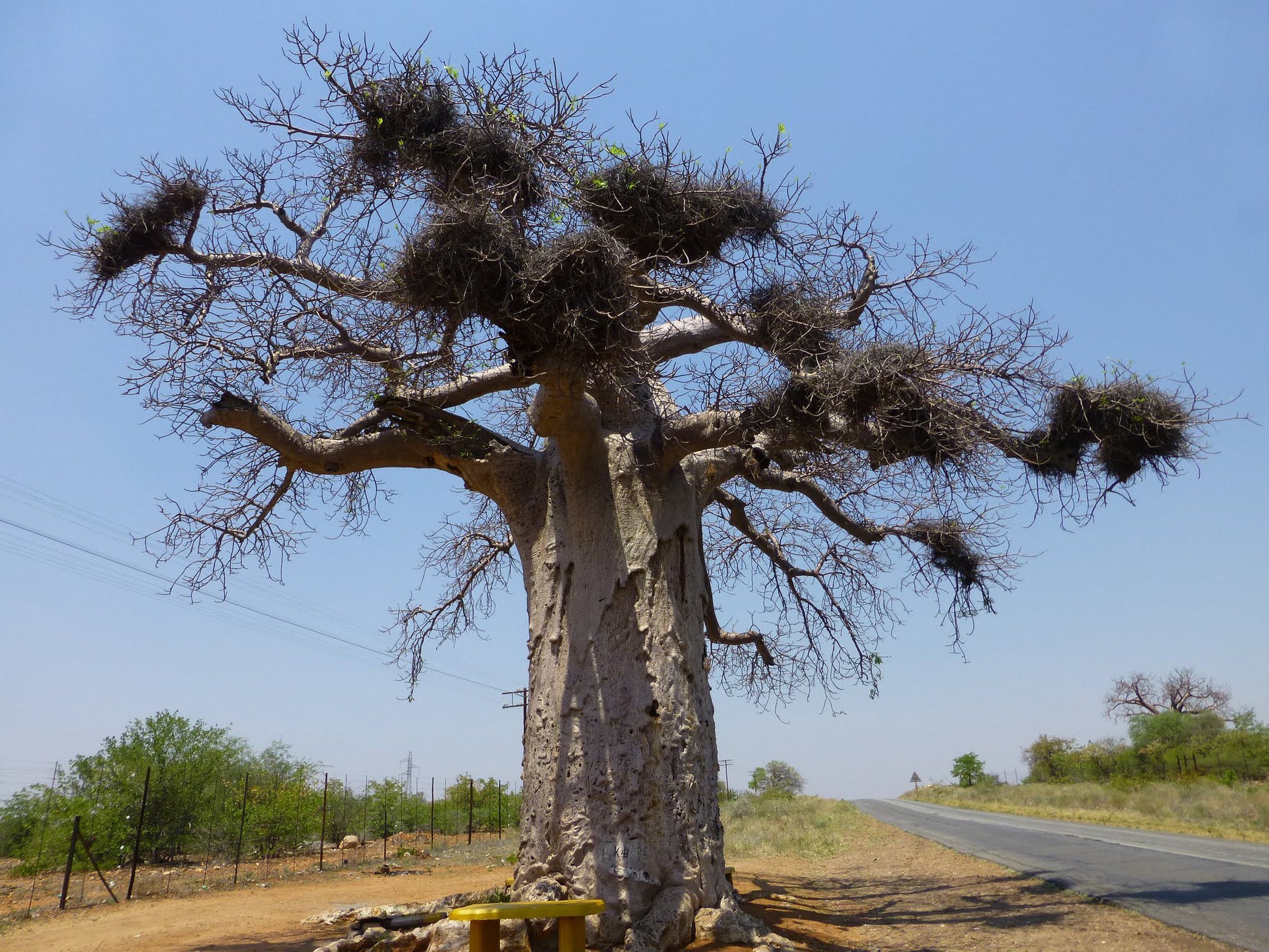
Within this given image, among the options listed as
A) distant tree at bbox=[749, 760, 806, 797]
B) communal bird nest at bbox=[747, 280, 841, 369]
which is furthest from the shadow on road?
distant tree at bbox=[749, 760, 806, 797]

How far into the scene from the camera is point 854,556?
32.7ft

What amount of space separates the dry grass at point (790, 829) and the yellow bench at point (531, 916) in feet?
23.3

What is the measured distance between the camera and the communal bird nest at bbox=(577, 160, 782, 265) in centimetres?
646

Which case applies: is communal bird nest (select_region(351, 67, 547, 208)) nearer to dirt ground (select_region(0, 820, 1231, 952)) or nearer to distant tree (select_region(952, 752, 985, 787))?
dirt ground (select_region(0, 820, 1231, 952))

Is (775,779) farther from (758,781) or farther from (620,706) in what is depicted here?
(620,706)

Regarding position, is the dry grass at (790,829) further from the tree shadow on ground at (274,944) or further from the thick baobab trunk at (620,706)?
the thick baobab trunk at (620,706)

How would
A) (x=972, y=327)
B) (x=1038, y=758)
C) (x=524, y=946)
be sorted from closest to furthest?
(x=524, y=946)
(x=972, y=327)
(x=1038, y=758)

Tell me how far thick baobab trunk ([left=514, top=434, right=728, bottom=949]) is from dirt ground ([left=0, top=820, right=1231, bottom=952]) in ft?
1.88

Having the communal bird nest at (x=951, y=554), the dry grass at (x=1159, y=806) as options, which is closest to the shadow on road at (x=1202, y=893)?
the communal bird nest at (x=951, y=554)

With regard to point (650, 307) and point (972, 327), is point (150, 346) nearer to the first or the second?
point (650, 307)

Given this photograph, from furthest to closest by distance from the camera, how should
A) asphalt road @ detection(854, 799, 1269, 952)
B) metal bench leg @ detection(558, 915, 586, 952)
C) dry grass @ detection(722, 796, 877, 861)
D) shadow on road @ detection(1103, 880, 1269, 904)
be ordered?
dry grass @ detection(722, 796, 877, 861) → shadow on road @ detection(1103, 880, 1269, 904) → asphalt road @ detection(854, 799, 1269, 952) → metal bench leg @ detection(558, 915, 586, 952)

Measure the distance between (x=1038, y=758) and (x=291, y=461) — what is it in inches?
1932

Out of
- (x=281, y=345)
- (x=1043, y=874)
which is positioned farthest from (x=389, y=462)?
(x=1043, y=874)

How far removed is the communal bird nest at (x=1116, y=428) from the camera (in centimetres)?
645
